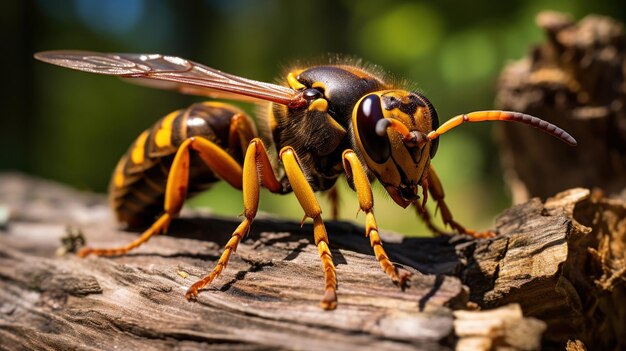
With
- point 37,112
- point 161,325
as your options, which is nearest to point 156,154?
point 161,325

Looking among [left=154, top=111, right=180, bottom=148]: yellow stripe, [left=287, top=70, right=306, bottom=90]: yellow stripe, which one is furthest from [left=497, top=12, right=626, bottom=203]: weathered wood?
[left=154, top=111, right=180, bottom=148]: yellow stripe

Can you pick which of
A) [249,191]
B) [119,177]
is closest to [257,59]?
[119,177]

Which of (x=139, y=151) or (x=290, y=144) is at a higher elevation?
(x=290, y=144)

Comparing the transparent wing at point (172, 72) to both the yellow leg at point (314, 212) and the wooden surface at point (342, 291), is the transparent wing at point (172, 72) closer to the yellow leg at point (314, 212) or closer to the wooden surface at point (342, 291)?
the yellow leg at point (314, 212)

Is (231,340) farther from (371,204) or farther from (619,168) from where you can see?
(619,168)

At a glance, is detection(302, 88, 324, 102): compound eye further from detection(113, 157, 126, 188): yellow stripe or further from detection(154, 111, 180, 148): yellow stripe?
detection(113, 157, 126, 188): yellow stripe

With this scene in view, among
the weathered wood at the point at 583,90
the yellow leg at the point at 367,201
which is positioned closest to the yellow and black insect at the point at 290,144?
the yellow leg at the point at 367,201

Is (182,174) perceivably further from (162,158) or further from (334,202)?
(334,202)
